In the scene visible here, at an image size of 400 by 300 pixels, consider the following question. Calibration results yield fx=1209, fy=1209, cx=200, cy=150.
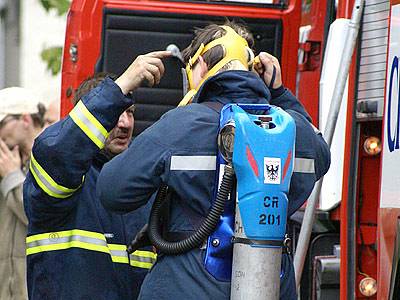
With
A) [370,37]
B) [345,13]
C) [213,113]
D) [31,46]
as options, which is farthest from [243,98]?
[31,46]

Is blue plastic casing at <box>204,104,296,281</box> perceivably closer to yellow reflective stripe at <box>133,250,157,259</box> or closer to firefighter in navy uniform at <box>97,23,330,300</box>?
firefighter in navy uniform at <box>97,23,330,300</box>

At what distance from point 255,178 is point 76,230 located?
Answer: 88cm

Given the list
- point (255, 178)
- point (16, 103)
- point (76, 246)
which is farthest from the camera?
point (16, 103)

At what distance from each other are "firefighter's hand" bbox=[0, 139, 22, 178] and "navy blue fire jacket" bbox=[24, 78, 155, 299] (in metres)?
1.81

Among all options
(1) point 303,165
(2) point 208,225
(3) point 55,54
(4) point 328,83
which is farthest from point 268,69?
(3) point 55,54

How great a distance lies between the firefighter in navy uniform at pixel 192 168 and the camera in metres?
3.58

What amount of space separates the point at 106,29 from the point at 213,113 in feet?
9.16

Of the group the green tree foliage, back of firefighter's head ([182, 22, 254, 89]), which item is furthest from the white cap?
the green tree foliage

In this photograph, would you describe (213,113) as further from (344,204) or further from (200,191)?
(344,204)

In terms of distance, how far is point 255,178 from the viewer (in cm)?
353

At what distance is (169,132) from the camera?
11.8ft

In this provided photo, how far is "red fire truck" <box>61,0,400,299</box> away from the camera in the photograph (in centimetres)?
461

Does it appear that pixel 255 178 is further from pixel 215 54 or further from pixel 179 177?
pixel 215 54

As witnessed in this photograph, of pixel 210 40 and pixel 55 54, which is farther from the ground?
pixel 210 40
